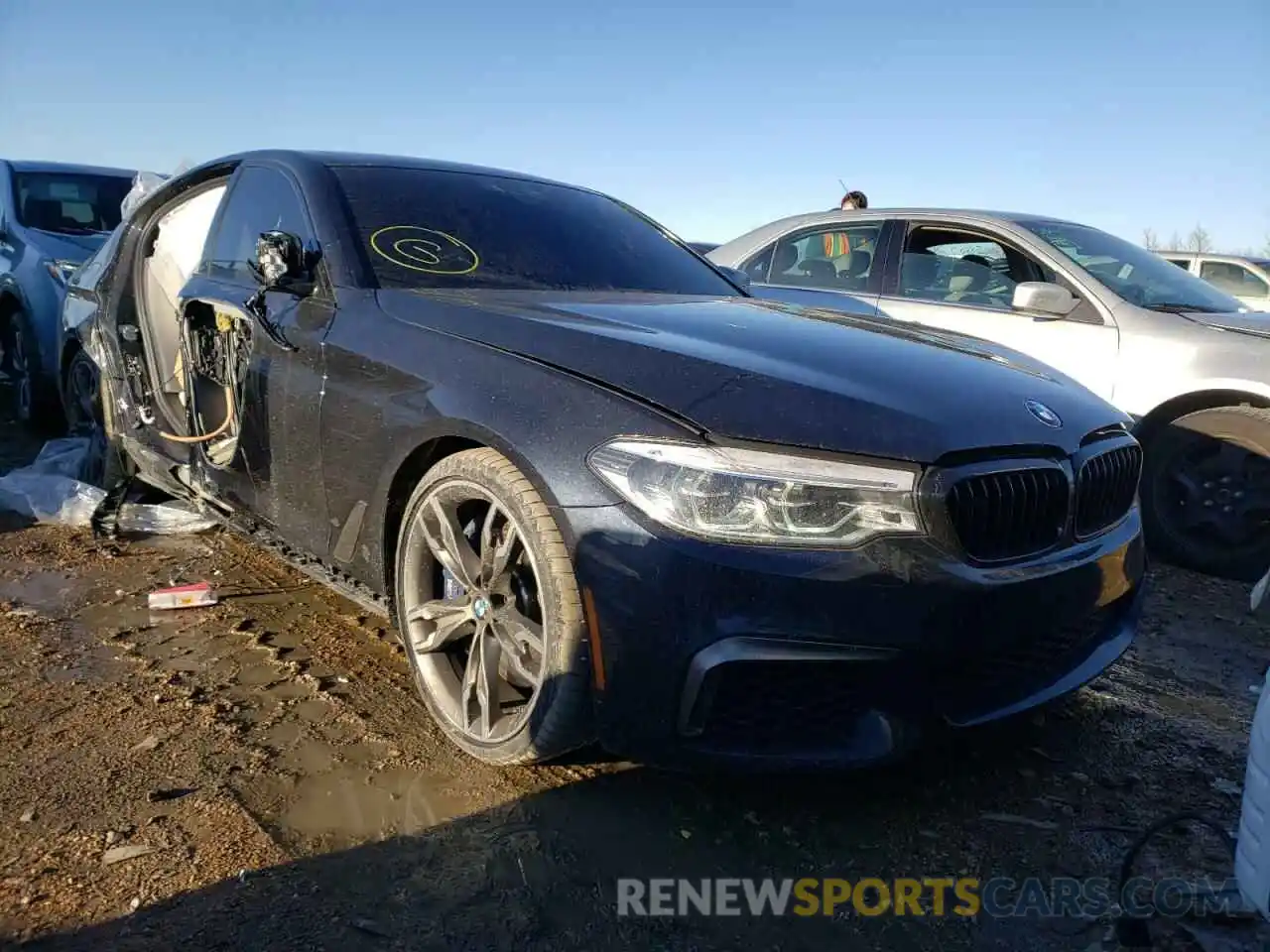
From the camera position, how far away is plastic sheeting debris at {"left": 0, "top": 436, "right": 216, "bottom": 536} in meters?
4.47

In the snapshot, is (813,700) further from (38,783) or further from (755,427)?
(38,783)

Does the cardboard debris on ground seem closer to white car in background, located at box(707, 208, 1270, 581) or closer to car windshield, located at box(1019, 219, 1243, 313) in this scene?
white car in background, located at box(707, 208, 1270, 581)

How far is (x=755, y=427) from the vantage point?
80.2 inches

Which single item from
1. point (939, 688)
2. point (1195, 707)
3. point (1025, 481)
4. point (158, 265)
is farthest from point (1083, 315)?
point (158, 265)

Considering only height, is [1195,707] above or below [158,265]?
below

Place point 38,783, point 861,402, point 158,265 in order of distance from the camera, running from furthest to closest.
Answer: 1. point 158,265
2. point 38,783
3. point 861,402

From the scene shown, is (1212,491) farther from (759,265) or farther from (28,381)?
(28,381)

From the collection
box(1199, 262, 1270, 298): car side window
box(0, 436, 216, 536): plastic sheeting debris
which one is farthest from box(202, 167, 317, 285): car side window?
box(1199, 262, 1270, 298): car side window

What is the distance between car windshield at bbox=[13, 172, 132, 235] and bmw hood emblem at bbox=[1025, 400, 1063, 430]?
6575 mm

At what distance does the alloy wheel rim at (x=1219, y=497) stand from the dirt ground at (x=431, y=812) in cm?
132

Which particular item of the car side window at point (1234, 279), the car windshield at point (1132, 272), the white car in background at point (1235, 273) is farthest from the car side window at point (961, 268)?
the car side window at point (1234, 279)

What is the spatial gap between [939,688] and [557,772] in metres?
0.97

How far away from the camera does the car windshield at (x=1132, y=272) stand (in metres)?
4.81

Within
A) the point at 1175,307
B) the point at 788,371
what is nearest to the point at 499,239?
the point at 788,371
